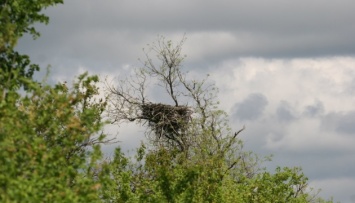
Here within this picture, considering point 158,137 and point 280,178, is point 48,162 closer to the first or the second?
point 280,178

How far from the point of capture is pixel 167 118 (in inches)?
2126

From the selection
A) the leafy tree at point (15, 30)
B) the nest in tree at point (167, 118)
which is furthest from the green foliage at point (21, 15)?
the nest in tree at point (167, 118)

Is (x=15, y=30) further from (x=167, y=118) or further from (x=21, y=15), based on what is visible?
(x=167, y=118)

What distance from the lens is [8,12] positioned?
68.5 feet

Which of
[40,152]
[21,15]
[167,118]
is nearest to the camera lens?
[40,152]

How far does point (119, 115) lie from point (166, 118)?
432cm

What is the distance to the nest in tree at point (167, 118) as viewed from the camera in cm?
5412

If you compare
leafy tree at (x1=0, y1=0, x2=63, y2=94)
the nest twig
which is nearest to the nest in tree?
the nest twig

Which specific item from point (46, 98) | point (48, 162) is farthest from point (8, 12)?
point (48, 162)

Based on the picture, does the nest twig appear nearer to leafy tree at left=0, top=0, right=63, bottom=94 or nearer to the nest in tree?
the nest in tree

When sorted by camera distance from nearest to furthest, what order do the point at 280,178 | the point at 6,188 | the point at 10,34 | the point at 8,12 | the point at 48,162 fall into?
the point at 6,188
the point at 48,162
the point at 10,34
the point at 8,12
the point at 280,178

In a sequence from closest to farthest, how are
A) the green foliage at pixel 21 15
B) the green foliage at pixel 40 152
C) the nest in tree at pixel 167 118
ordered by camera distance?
the green foliage at pixel 40 152 → the green foliage at pixel 21 15 → the nest in tree at pixel 167 118

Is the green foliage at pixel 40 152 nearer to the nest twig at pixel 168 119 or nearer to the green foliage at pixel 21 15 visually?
the green foliage at pixel 21 15

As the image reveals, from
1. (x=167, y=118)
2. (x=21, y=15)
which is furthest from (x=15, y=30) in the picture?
(x=167, y=118)
